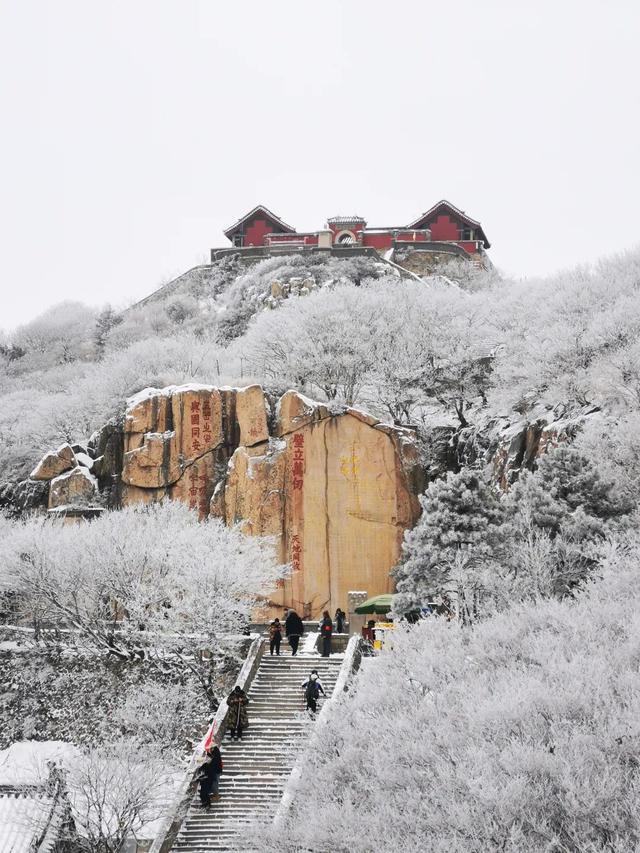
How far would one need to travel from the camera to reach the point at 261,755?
18172 millimetres

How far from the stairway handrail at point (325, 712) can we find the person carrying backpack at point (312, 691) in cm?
31

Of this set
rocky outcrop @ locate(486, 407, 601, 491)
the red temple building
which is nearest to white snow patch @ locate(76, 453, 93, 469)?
rocky outcrop @ locate(486, 407, 601, 491)

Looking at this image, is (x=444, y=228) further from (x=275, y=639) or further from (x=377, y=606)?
(x=275, y=639)

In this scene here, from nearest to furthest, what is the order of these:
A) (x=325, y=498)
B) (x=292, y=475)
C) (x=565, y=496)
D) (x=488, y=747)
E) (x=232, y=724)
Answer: (x=488, y=747)
(x=232, y=724)
(x=565, y=496)
(x=325, y=498)
(x=292, y=475)

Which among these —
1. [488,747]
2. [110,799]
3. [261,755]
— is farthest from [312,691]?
[488,747]

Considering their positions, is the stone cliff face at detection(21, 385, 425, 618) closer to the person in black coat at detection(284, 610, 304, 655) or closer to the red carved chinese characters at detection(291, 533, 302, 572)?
the red carved chinese characters at detection(291, 533, 302, 572)

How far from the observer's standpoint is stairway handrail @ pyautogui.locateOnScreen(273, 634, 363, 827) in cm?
1549

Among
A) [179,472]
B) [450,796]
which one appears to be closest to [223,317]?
[179,472]

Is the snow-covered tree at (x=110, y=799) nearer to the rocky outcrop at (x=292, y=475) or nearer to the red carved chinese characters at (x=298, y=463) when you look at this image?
the rocky outcrop at (x=292, y=475)

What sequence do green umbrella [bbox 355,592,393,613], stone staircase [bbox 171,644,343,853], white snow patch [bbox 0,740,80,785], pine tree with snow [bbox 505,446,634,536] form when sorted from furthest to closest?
green umbrella [bbox 355,592,393,613]
pine tree with snow [bbox 505,446,634,536]
white snow patch [bbox 0,740,80,785]
stone staircase [bbox 171,644,343,853]

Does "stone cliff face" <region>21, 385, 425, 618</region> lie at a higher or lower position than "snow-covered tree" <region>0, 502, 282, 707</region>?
higher

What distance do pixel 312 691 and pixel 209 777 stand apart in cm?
335

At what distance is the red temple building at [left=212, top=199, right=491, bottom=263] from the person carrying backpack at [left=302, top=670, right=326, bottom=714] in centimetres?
4429

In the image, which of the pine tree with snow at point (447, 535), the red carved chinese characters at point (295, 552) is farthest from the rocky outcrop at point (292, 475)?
the pine tree with snow at point (447, 535)
